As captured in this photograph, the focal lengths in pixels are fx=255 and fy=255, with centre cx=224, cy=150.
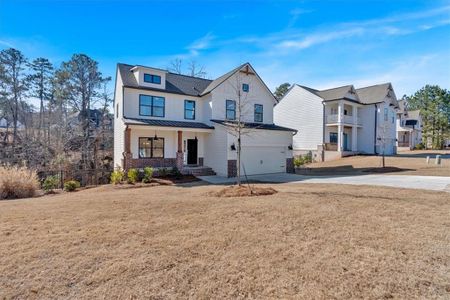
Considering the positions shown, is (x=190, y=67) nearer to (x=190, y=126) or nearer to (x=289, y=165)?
(x=190, y=126)

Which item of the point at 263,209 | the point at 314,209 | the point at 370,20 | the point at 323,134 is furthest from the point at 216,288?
the point at 323,134

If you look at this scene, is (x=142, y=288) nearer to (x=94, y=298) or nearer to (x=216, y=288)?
(x=94, y=298)

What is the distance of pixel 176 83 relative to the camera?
20062mm

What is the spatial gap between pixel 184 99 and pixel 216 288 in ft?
56.4

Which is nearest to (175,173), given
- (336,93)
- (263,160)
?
(263,160)

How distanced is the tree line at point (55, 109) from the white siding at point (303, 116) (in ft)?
71.2

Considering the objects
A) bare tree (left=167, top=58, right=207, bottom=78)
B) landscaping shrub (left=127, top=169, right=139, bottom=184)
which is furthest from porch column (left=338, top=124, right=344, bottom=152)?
landscaping shrub (left=127, top=169, right=139, bottom=184)

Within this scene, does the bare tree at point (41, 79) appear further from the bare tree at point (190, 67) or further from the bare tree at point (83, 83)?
the bare tree at point (190, 67)

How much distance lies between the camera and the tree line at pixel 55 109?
86.7 feet

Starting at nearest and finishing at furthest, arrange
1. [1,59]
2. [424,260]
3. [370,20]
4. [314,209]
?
[424,260], [314,209], [370,20], [1,59]

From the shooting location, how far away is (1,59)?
88.6 ft

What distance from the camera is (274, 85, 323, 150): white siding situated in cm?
3025

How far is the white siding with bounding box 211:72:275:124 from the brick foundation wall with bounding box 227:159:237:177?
3.97 metres

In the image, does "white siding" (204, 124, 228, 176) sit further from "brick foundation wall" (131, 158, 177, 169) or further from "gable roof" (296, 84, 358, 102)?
"gable roof" (296, 84, 358, 102)
